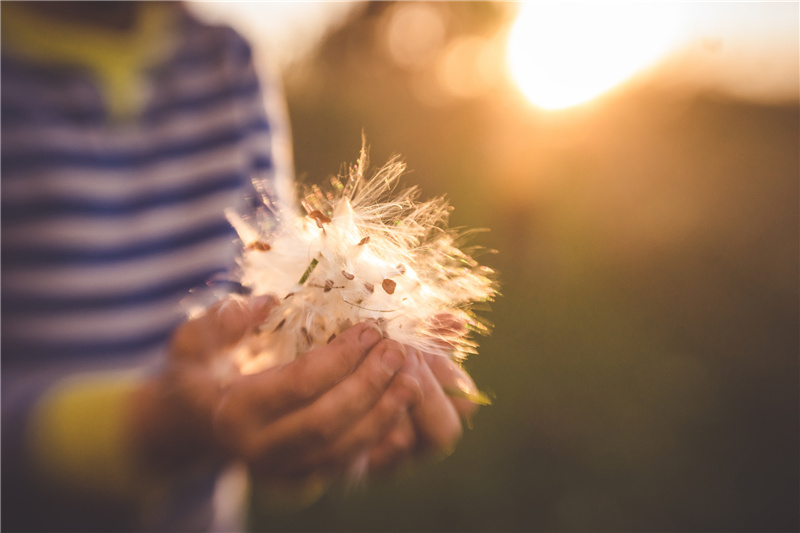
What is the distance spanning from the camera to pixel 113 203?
248 cm

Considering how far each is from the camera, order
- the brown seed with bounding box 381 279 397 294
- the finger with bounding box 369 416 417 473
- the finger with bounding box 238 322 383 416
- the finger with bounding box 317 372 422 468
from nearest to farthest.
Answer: the finger with bounding box 238 322 383 416 < the finger with bounding box 317 372 422 468 < the brown seed with bounding box 381 279 397 294 < the finger with bounding box 369 416 417 473

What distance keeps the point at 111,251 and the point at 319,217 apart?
4.45 feet

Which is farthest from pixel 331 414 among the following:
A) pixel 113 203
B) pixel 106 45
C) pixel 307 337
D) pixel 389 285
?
pixel 106 45

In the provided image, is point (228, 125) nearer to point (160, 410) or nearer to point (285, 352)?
point (285, 352)

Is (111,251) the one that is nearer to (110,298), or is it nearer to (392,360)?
(110,298)

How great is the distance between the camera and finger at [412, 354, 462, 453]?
163 centimetres

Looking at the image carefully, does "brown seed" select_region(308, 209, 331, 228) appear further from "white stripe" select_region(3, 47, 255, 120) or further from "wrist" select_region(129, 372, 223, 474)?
"white stripe" select_region(3, 47, 255, 120)

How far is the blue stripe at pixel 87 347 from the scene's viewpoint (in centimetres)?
218

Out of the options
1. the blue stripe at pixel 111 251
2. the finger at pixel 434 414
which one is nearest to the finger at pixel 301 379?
the finger at pixel 434 414

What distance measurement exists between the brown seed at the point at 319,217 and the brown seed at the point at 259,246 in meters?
0.19

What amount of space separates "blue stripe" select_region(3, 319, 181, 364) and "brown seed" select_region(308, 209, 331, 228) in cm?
107

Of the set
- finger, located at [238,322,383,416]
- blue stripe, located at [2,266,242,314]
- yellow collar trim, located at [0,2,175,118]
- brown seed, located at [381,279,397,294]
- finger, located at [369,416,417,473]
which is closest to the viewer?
finger, located at [238,322,383,416]

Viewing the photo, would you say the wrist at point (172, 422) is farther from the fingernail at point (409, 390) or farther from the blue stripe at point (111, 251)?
the blue stripe at point (111, 251)

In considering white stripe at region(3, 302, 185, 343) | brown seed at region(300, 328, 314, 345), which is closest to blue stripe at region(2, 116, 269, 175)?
white stripe at region(3, 302, 185, 343)
